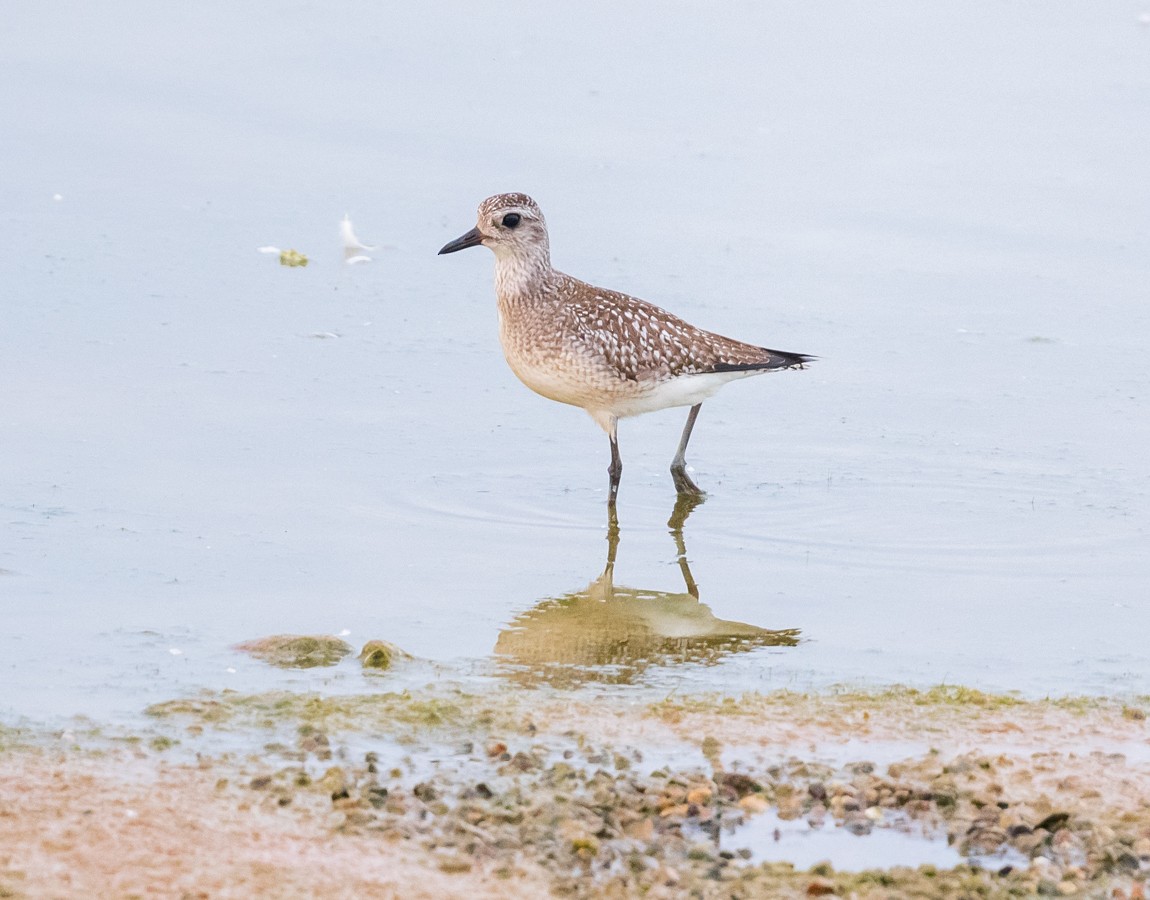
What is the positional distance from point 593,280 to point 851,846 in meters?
8.14

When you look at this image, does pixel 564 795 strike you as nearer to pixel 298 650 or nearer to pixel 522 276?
pixel 298 650

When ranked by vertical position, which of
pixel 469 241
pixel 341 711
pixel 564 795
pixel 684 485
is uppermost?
pixel 469 241

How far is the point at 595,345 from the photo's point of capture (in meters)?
10.7

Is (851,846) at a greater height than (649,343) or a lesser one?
lesser

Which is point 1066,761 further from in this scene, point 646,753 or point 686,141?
point 686,141

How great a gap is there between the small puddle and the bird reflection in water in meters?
1.69

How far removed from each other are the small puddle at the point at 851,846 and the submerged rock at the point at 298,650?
2.30m

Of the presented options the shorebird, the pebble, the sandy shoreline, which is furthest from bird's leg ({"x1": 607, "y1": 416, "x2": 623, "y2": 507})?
the pebble

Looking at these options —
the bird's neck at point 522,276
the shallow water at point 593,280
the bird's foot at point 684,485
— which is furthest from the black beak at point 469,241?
the bird's foot at point 684,485

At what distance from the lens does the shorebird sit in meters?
10.7

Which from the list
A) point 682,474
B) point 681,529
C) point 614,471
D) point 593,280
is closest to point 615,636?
point 681,529

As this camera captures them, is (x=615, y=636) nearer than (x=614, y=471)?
Yes

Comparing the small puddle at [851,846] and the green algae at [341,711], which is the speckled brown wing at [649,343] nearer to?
the green algae at [341,711]

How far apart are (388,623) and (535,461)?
2.79m
